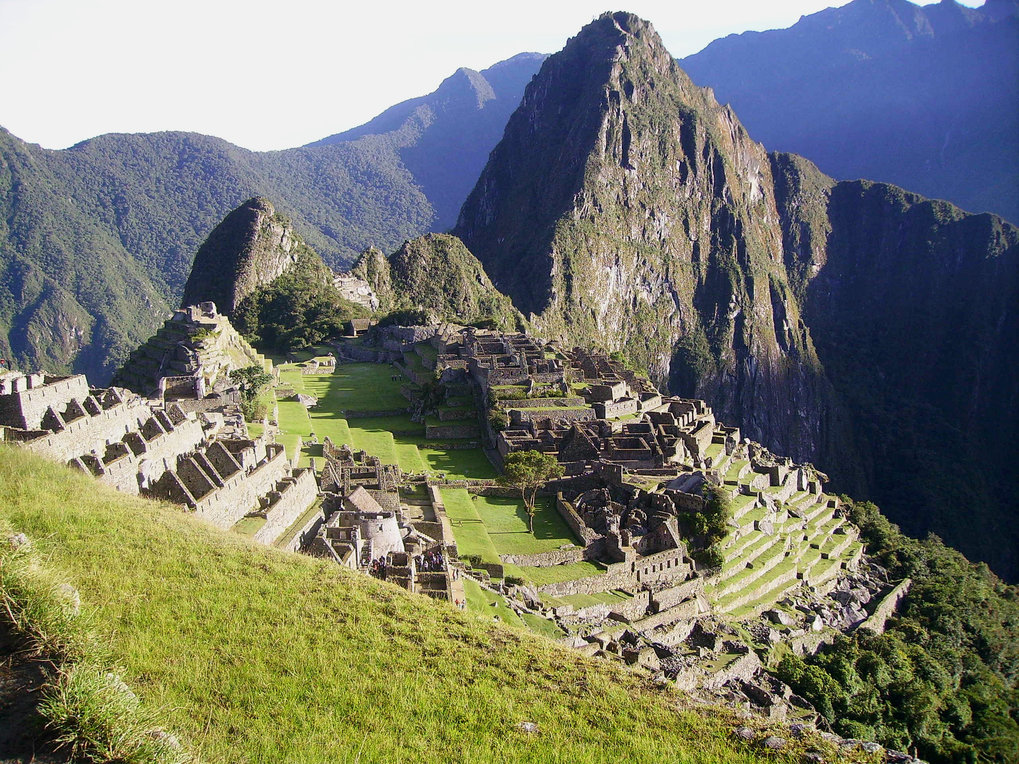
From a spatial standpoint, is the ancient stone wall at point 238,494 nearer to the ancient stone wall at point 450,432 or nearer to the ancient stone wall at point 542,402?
the ancient stone wall at point 450,432

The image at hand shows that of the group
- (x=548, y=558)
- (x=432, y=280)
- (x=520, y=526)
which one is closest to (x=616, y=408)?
(x=520, y=526)

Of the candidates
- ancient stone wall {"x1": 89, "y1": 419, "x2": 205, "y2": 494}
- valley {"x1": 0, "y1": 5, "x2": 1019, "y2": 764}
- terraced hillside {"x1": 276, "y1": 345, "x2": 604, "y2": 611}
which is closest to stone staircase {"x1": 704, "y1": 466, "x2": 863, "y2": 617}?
valley {"x1": 0, "y1": 5, "x2": 1019, "y2": 764}

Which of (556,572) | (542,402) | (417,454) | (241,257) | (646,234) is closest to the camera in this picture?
(556,572)

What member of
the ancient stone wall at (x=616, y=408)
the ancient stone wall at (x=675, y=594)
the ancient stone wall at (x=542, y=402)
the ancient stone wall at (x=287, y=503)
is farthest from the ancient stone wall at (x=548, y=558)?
the ancient stone wall at (x=616, y=408)

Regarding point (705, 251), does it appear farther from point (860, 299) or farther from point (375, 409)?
point (375, 409)

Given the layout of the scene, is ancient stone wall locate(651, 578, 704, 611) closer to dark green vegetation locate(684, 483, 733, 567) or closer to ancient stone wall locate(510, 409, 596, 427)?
dark green vegetation locate(684, 483, 733, 567)

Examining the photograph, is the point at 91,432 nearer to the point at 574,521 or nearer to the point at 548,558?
the point at 548,558

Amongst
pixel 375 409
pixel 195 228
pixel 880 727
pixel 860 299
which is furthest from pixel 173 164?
pixel 860 299
